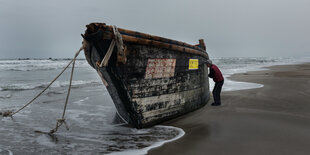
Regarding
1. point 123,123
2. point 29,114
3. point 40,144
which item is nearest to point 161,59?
point 123,123

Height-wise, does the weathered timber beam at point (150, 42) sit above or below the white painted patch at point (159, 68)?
above

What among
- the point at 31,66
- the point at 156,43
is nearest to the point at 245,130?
the point at 156,43

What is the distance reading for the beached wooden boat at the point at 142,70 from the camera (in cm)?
338

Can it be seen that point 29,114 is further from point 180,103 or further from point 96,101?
point 180,103

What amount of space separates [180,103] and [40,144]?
2.87m

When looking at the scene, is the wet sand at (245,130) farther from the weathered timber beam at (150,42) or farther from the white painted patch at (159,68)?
the weathered timber beam at (150,42)

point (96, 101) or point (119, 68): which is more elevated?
point (119, 68)

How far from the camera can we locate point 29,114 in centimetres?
580

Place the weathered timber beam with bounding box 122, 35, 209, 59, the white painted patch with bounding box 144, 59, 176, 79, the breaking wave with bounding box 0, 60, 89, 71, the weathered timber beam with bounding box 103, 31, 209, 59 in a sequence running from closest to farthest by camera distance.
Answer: the weathered timber beam with bounding box 103, 31, 209, 59
the weathered timber beam with bounding box 122, 35, 209, 59
the white painted patch with bounding box 144, 59, 176, 79
the breaking wave with bounding box 0, 60, 89, 71

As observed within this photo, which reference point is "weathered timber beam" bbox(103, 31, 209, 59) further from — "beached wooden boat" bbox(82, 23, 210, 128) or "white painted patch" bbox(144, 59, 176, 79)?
"white painted patch" bbox(144, 59, 176, 79)

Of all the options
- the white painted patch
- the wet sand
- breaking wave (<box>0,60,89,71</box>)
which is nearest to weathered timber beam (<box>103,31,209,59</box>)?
the white painted patch

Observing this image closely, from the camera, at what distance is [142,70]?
3836 millimetres

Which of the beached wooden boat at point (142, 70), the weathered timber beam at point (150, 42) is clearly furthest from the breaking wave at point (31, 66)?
the weathered timber beam at point (150, 42)

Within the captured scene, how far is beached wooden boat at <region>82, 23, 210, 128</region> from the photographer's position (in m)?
3.38
